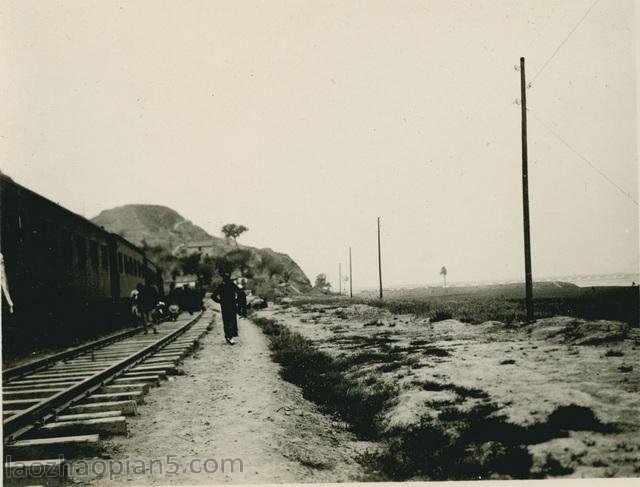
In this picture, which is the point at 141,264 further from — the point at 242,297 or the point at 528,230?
the point at 528,230

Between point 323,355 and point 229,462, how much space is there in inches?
241

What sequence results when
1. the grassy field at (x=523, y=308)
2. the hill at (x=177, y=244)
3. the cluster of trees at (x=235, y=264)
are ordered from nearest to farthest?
the grassy field at (x=523, y=308) → the cluster of trees at (x=235, y=264) → the hill at (x=177, y=244)

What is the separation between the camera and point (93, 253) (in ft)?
61.8

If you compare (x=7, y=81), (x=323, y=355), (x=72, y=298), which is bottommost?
(x=323, y=355)

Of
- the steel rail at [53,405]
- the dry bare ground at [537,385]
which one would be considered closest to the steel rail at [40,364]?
the steel rail at [53,405]

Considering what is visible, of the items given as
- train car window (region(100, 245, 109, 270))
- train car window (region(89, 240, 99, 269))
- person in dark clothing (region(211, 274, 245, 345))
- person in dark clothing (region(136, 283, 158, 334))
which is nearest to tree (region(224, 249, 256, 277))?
train car window (region(100, 245, 109, 270))

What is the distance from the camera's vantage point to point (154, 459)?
441 cm

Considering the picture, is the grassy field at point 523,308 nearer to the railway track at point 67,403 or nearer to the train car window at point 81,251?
the railway track at point 67,403

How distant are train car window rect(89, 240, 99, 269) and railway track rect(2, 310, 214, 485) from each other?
27.1 feet

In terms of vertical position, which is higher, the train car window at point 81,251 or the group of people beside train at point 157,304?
the train car window at point 81,251

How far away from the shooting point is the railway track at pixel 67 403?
4.29 m

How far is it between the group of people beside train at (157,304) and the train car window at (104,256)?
88.4 inches

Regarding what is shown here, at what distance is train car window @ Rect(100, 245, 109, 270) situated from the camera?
20.2 metres

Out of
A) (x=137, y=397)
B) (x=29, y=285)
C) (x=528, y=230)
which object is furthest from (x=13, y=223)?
(x=528, y=230)
